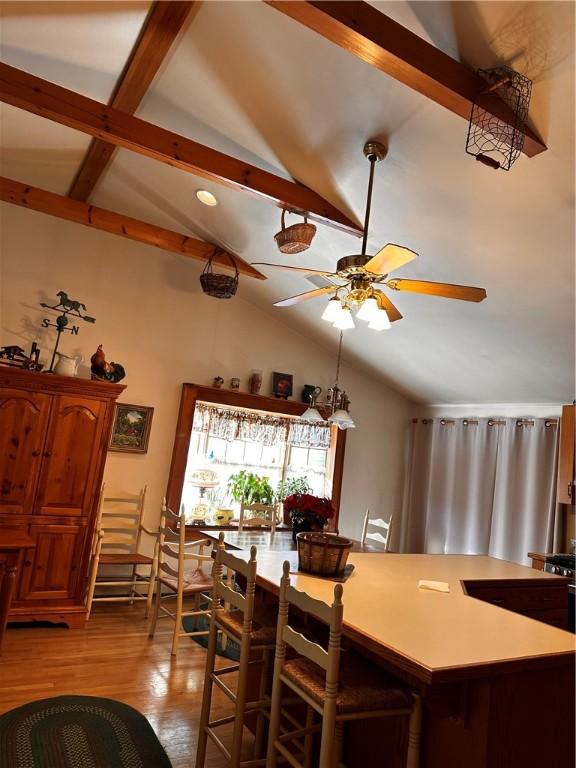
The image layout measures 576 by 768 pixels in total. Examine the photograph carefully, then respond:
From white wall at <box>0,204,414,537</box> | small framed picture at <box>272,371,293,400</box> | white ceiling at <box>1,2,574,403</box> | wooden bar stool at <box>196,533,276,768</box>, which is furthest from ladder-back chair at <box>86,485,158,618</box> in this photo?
white ceiling at <box>1,2,574,403</box>

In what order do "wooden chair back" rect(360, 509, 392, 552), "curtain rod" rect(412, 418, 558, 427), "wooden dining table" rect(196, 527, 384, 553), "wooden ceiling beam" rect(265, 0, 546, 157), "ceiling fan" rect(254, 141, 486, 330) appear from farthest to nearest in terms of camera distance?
"curtain rod" rect(412, 418, 558, 427) < "wooden chair back" rect(360, 509, 392, 552) < "wooden dining table" rect(196, 527, 384, 553) < "ceiling fan" rect(254, 141, 486, 330) < "wooden ceiling beam" rect(265, 0, 546, 157)

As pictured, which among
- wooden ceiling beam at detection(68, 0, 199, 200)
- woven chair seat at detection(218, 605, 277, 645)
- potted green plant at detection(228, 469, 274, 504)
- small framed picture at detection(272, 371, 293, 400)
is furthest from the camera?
small framed picture at detection(272, 371, 293, 400)

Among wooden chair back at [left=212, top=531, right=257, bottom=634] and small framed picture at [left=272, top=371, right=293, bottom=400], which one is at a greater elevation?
small framed picture at [left=272, top=371, right=293, bottom=400]

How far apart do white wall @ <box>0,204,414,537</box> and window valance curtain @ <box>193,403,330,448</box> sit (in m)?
0.31

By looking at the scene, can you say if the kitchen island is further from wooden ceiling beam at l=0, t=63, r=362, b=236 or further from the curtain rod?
the curtain rod

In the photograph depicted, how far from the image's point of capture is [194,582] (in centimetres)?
378

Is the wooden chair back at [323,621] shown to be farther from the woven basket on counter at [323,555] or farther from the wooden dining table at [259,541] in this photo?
the wooden dining table at [259,541]

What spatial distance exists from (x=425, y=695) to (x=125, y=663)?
8.05 ft

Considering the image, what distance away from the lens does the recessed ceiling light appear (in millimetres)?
3875

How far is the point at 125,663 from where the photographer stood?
3316 millimetres

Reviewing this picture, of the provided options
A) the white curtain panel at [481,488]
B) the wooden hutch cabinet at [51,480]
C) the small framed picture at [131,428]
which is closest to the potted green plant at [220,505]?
the small framed picture at [131,428]

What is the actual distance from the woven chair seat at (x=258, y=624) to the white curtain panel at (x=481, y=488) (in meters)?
3.27

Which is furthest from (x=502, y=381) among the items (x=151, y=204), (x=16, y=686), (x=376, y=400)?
(x=16, y=686)

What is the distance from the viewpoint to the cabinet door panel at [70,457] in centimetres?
397
